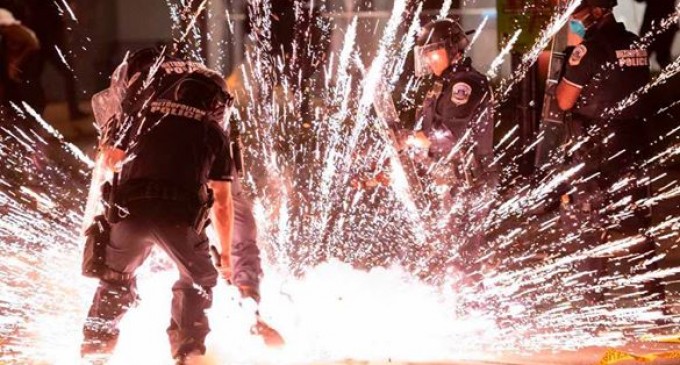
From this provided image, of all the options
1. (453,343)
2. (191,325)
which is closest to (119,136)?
(191,325)

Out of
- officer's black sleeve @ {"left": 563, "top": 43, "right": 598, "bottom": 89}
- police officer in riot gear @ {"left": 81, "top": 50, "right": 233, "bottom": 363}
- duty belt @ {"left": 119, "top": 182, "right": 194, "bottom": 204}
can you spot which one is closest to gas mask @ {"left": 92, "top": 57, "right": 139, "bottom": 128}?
police officer in riot gear @ {"left": 81, "top": 50, "right": 233, "bottom": 363}

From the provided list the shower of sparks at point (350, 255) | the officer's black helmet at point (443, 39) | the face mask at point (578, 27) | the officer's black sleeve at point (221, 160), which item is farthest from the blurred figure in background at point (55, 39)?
the officer's black sleeve at point (221, 160)

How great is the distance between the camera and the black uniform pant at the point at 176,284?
536 cm

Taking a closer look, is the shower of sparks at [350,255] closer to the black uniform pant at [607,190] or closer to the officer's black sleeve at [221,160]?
the black uniform pant at [607,190]

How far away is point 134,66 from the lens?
5777 mm

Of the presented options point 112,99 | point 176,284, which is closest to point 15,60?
point 112,99

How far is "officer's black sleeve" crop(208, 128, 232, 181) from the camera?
5.55 metres

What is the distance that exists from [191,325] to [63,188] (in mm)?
6687

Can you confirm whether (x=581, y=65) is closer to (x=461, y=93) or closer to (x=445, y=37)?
(x=461, y=93)

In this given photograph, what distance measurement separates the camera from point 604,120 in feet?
22.8

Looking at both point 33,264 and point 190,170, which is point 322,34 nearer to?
point 33,264

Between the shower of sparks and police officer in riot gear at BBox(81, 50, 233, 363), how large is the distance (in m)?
0.35

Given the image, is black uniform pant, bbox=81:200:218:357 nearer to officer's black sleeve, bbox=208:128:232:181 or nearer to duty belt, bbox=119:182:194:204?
duty belt, bbox=119:182:194:204

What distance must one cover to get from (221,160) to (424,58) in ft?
7.23
